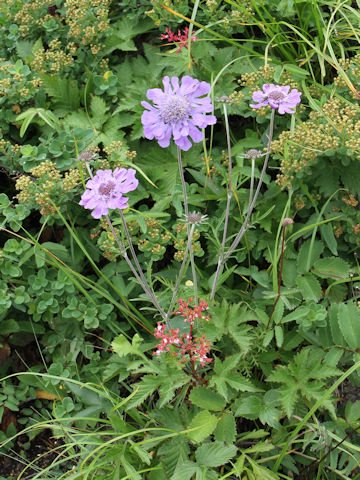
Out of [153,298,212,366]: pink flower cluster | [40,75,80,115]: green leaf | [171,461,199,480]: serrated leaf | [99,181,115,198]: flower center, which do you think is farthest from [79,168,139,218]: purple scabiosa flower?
[40,75,80,115]: green leaf

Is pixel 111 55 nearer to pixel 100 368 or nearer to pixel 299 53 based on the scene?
pixel 299 53

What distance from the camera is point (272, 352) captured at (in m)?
1.64

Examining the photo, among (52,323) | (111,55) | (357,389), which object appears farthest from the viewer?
(111,55)

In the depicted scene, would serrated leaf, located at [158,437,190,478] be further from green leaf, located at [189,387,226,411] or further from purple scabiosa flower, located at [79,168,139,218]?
purple scabiosa flower, located at [79,168,139,218]

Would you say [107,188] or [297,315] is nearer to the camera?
[107,188]

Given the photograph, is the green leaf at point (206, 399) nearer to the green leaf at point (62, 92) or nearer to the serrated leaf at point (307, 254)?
the serrated leaf at point (307, 254)

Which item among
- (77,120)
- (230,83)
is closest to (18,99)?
(77,120)

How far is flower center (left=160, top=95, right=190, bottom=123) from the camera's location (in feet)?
3.91

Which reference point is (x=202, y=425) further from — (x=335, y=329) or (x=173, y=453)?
(x=335, y=329)

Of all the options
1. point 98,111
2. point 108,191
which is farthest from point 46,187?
point 108,191

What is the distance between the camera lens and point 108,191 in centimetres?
128

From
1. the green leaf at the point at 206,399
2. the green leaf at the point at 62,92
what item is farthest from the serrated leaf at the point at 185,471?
the green leaf at the point at 62,92

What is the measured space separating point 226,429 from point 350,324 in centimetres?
47

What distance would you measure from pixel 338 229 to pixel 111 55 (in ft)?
4.30
